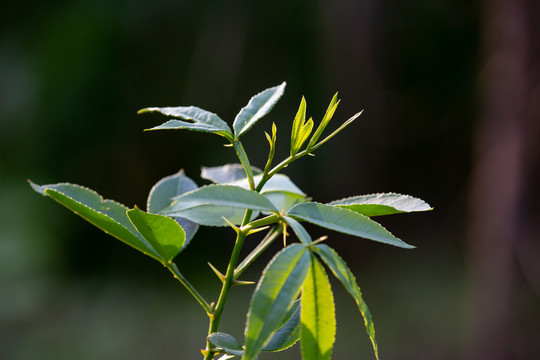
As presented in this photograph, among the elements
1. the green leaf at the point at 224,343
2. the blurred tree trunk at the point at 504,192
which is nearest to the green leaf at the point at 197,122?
the green leaf at the point at 224,343

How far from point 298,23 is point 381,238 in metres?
3.02

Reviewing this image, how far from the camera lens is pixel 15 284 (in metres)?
2.57

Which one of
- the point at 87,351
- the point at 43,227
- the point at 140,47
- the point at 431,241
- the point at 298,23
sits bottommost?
the point at 87,351

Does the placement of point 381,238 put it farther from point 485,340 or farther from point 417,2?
point 417,2

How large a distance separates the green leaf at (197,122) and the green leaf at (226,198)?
0.19 feet

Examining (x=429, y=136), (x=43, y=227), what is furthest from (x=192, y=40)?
(x=429, y=136)

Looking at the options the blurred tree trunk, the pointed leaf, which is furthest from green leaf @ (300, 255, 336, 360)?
the blurred tree trunk

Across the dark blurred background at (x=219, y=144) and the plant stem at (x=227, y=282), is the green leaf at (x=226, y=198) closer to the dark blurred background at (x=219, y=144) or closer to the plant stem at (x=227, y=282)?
the plant stem at (x=227, y=282)

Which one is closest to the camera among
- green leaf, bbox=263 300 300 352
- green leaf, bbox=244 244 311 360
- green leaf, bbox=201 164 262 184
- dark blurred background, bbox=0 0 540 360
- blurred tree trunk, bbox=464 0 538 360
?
green leaf, bbox=244 244 311 360

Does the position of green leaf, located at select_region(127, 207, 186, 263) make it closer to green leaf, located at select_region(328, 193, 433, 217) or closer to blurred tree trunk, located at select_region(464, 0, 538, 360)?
green leaf, located at select_region(328, 193, 433, 217)

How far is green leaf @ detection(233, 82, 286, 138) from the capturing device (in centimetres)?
35

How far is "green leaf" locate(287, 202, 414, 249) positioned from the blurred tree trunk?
2142mm

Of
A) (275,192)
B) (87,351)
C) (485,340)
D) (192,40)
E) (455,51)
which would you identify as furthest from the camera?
(455,51)

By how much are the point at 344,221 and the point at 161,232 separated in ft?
0.39
